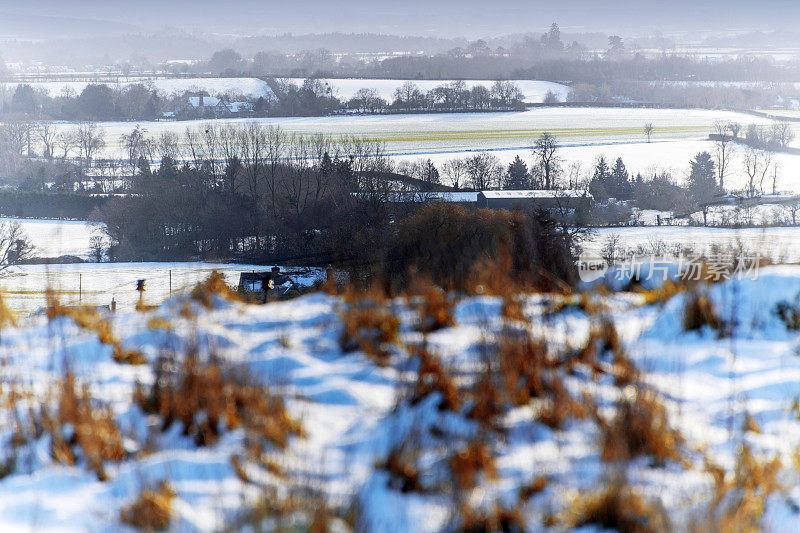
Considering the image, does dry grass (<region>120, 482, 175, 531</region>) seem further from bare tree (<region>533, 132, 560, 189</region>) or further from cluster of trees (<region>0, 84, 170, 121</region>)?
cluster of trees (<region>0, 84, 170, 121</region>)

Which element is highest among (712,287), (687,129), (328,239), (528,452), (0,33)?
(0,33)

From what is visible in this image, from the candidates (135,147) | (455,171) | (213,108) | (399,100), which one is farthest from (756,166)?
(213,108)

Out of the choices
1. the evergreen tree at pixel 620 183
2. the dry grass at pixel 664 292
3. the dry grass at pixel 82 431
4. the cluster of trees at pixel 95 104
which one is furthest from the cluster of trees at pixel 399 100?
the dry grass at pixel 82 431

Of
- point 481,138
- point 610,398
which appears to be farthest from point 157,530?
point 481,138

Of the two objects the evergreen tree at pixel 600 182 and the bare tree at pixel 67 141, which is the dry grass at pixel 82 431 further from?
the bare tree at pixel 67 141

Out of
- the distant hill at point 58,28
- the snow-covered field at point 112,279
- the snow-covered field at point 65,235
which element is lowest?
the snow-covered field at point 112,279

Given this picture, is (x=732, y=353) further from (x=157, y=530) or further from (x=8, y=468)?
(x=8, y=468)
